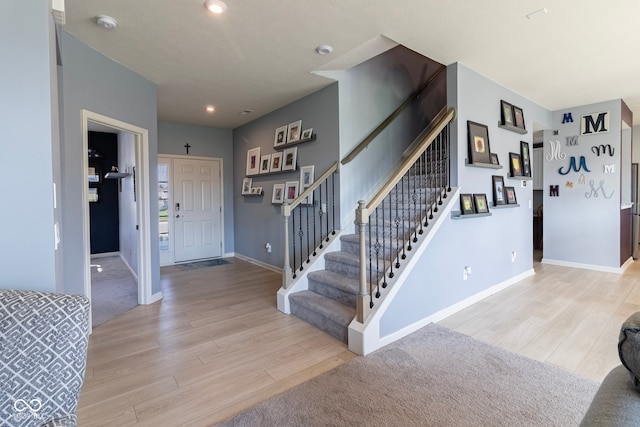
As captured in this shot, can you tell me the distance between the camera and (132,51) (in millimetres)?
2922

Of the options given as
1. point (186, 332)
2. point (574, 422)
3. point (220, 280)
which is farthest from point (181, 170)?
point (574, 422)

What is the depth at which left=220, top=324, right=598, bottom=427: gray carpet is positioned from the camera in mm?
1709

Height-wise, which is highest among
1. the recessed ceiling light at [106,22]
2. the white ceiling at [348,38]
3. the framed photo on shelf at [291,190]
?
the white ceiling at [348,38]

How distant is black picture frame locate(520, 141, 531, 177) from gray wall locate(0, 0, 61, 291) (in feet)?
16.0

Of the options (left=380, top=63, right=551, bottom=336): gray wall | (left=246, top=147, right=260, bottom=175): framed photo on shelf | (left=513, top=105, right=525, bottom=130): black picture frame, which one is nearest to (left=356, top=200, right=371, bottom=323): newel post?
(left=380, top=63, right=551, bottom=336): gray wall

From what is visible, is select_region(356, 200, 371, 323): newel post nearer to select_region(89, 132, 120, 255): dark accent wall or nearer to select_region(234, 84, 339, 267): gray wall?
select_region(234, 84, 339, 267): gray wall

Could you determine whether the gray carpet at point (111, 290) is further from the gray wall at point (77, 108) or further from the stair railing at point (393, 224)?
the stair railing at point (393, 224)

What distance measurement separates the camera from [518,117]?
414cm

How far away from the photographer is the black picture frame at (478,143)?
3.33 m

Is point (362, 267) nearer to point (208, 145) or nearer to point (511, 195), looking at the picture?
point (511, 195)

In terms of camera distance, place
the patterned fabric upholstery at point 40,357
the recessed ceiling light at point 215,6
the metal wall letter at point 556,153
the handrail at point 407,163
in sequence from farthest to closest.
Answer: the metal wall letter at point 556,153 < the handrail at point 407,163 < the recessed ceiling light at point 215,6 < the patterned fabric upholstery at point 40,357

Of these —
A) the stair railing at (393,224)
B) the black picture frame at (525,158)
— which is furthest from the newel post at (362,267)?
the black picture frame at (525,158)

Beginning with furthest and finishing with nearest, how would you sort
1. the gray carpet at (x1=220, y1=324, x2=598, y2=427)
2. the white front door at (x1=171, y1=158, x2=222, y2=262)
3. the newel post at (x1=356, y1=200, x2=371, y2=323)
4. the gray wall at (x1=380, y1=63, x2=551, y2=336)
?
the white front door at (x1=171, y1=158, x2=222, y2=262) < the gray wall at (x1=380, y1=63, x2=551, y2=336) < the newel post at (x1=356, y1=200, x2=371, y2=323) < the gray carpet at (x1=220, y1=324, x2=598, y2=427)

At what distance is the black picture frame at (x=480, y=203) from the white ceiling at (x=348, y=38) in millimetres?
1387
